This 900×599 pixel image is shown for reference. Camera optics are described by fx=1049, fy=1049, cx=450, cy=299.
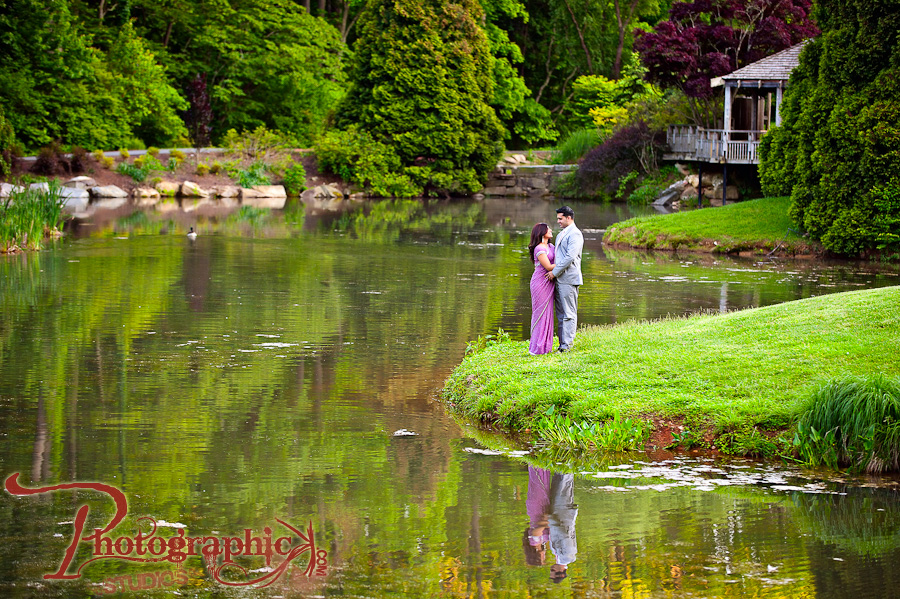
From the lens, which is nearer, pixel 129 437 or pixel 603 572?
pixel 603 572

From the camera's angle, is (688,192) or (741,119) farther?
(688,192)

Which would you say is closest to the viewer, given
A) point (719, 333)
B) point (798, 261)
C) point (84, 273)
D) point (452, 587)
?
point (452, 587)

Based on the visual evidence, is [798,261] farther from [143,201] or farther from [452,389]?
[143,201]

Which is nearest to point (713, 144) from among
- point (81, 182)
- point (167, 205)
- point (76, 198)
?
point (167, 205)

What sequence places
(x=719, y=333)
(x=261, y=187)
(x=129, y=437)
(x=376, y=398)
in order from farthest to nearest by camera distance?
(x=261, y=187) → (x=719, y=333) → (x=376, y=398) → (x=129, y=437)

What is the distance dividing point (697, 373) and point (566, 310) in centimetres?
183

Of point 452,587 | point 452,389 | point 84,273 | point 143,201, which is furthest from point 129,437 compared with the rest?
point 143,201

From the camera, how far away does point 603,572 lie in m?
6.44

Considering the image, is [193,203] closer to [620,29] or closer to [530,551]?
[620,29]

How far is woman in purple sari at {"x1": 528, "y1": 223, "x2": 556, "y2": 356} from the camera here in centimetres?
1146

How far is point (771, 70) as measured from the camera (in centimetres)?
3259

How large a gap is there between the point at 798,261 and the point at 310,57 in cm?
3417

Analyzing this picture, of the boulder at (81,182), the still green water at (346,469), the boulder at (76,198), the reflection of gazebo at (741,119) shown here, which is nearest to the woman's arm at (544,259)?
the still green water at (346,469)

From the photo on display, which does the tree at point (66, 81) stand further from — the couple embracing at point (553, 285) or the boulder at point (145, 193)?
the couple embracing at point (553, 285)
